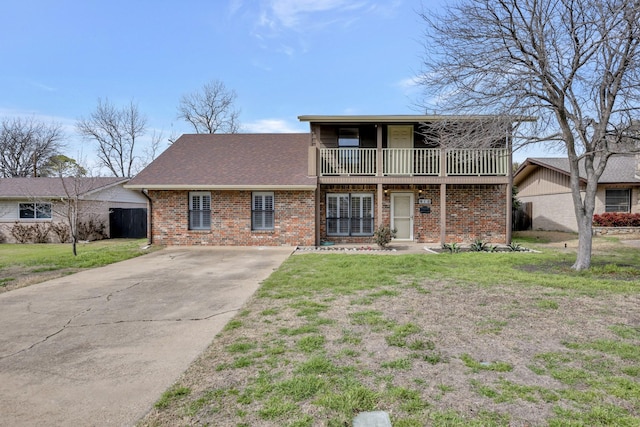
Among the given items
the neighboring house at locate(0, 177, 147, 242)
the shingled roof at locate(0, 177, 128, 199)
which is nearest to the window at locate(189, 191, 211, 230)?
the neighboring house at locate(0, 177, 147, 242)

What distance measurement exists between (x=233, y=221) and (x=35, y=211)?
12.4 metres

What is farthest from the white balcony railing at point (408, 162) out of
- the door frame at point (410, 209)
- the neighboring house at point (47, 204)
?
the neighboring house at point (47, 204)

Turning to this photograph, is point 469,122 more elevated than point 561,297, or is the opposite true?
point 469,122

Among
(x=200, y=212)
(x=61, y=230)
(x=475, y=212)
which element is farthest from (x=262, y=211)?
(x=61, y=230)

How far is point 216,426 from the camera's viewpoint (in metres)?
2.45

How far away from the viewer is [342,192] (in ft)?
48.5

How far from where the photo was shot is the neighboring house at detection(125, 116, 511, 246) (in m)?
13.6

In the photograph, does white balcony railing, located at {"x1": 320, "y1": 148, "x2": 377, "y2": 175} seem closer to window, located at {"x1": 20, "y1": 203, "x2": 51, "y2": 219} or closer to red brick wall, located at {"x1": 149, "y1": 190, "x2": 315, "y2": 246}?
red brick wall, located at {"x1": 149, "y1": 190, "x2": 315, "y2": 246}

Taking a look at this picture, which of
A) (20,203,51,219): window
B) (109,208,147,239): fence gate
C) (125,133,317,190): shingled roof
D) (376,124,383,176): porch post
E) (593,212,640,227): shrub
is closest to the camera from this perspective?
(125,133,317,190): shingled roof

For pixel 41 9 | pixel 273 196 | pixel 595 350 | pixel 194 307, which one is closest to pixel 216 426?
pixel 194 307

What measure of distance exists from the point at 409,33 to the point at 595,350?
8625 millimetres

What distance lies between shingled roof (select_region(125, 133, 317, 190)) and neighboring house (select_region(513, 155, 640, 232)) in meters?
13.2

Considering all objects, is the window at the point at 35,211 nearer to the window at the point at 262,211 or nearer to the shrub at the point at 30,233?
the shrub at the point at 30,233

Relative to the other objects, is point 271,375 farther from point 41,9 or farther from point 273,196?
point 41,9
